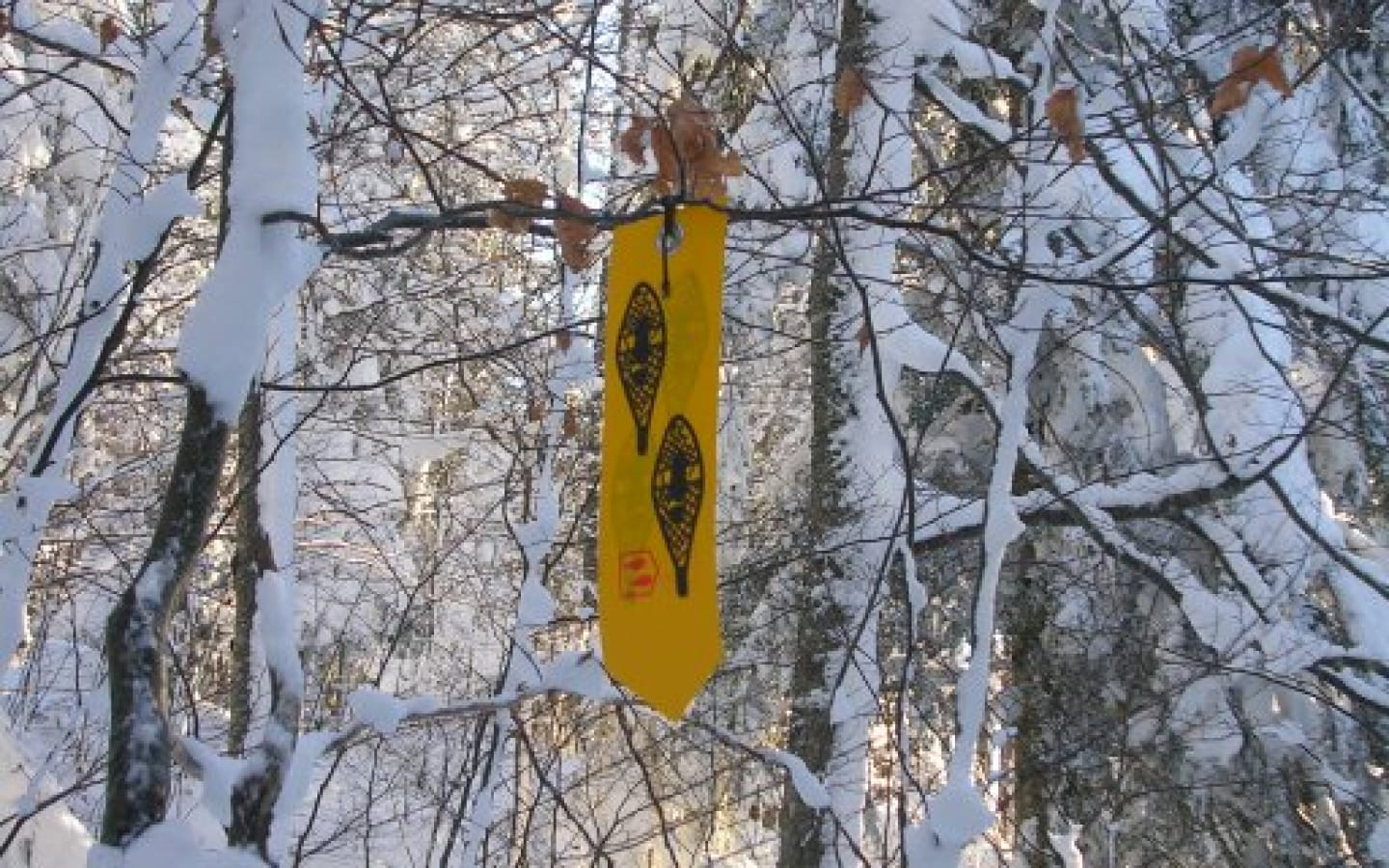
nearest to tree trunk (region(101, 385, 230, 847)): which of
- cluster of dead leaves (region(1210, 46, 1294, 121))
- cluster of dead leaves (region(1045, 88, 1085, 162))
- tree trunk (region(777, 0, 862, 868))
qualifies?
cluster of dead leaves (region(1045, 88, 1085, 162))

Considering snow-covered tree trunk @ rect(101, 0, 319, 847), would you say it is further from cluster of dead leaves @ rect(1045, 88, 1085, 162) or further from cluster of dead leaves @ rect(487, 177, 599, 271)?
cluster of dead leaves @ rect(1045, 88, 1085, 162)

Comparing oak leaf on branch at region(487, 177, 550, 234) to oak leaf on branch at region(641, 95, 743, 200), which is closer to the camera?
oak leaf on branch at region(641, 95, 743, 200)

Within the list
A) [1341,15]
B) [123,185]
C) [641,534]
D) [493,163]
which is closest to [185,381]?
[641,534]

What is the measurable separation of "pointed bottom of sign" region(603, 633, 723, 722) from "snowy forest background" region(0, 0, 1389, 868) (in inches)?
19.9

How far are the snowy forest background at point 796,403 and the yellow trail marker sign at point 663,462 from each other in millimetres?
91

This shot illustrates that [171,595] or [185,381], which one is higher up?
[185,381]

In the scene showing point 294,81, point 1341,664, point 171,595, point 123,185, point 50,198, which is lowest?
point 1341,664

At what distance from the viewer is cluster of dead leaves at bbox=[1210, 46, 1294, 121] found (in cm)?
221

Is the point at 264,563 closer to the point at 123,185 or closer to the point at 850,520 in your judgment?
the point at 123,185

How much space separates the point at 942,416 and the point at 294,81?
20.0 feet

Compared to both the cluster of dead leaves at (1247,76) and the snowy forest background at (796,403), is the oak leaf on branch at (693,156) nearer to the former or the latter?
the snowy forest background at (796,403)

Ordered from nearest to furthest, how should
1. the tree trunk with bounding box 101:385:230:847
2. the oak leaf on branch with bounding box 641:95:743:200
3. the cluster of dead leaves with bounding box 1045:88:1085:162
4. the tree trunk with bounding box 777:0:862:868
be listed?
the tree trunk with bounding box 101:385:230:847, the oak leaf on branch with bounding box 641:95:743:200, the cluster of dead leaves with bounding box 1045:88:1085:162, the tree trunk with bounding box 777:0:862:868

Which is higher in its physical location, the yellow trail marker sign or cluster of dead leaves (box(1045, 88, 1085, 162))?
cluster of dead leaves (box(1045, 88, 1085, 162))

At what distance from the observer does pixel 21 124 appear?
7512mm
